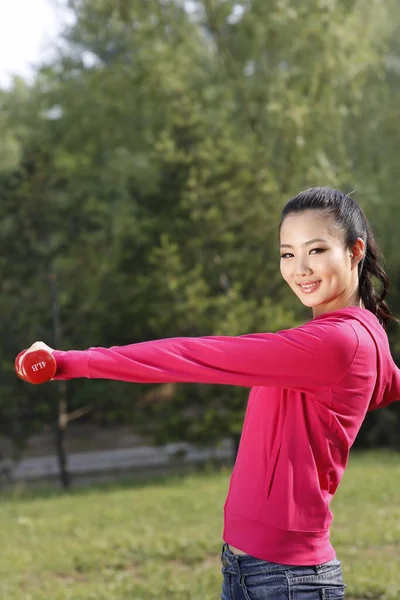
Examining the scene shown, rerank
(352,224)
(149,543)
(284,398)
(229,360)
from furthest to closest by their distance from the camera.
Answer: (149,543) < (352,224) < (284,398) < (229,360)

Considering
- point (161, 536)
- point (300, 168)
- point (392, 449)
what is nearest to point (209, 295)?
point (300, 168)

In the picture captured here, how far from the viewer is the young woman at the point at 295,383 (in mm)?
1855

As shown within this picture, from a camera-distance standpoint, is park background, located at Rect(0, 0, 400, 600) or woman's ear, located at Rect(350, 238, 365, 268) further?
park background, located at Rect(0, 0, 400, 600)

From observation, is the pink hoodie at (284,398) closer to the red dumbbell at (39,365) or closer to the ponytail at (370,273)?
the red dumbbell at (39,365)

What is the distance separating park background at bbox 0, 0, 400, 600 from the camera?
13.0m

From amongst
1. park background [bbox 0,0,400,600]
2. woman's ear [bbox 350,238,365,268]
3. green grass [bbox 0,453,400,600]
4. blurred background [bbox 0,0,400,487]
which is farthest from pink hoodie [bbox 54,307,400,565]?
blurred background [bbox 0,0,400,487]

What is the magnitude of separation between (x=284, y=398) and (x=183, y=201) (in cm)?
1130

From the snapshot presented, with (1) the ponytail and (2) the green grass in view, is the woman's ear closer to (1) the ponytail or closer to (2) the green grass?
(1) the ponytail

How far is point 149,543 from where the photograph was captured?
6.64m

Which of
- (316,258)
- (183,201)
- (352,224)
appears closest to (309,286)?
(316,258)

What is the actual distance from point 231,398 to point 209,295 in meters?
1.78

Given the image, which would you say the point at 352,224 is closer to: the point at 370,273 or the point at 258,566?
the point at 370,273

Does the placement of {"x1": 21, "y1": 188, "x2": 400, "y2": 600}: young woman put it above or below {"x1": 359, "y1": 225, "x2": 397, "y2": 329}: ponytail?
below

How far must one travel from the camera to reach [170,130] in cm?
1430
